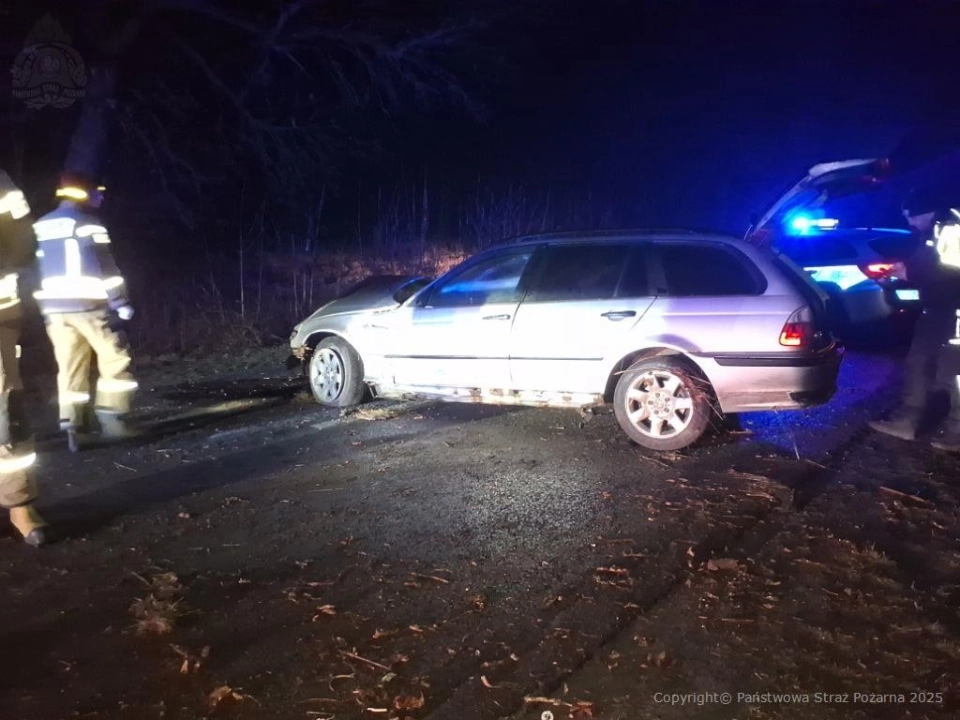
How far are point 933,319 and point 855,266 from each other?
3941mm

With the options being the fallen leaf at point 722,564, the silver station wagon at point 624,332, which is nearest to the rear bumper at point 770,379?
the silver station wagon at point 624,332

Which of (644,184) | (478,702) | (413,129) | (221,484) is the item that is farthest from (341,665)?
(644,184)

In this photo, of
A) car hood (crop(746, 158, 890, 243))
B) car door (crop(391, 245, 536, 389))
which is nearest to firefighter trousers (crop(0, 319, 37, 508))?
car door (crop(391, 245, 536, 389))

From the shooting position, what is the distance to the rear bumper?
242 inches

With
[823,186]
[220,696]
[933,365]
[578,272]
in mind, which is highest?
[823,186]

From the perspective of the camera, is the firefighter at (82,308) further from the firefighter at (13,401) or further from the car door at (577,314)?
the car door at (577,314)

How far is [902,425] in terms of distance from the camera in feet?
21.7

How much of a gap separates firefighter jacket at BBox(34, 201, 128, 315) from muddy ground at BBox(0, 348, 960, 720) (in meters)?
A: 1.16

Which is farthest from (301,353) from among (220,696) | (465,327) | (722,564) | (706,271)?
(220,696)

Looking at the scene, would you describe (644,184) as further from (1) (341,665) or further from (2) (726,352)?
(1) (341,665)

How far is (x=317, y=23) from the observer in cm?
1384

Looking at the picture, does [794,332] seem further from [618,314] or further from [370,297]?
[370,297]

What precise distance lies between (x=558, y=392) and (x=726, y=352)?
1324 mm

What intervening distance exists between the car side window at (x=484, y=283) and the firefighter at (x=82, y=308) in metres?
2.50
